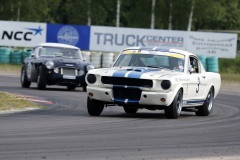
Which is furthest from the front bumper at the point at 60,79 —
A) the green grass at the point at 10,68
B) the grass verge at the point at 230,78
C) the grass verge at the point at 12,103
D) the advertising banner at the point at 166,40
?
the advertising banner at the point at 166,40

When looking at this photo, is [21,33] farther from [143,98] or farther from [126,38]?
[143,98]

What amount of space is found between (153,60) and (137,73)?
123cm

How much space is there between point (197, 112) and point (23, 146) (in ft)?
21.6

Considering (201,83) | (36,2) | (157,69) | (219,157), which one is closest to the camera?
(219,157)

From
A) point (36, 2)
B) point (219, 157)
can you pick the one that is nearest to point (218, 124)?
point (219, 157)

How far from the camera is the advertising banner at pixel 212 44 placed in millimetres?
32750

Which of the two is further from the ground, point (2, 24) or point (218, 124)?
point (2, 24)

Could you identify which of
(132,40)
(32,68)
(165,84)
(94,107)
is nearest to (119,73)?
(165,84)

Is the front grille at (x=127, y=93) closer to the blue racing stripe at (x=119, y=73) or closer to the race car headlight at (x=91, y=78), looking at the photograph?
the blue racing stripe at (x=119, y=73)

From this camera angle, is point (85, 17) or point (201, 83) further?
point (85, 17)

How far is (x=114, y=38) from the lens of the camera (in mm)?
34344

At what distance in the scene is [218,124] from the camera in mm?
11289

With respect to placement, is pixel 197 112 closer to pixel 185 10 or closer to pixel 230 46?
pixel 230 46

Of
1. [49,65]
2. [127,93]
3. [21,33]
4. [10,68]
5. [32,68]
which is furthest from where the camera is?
[21,33]
